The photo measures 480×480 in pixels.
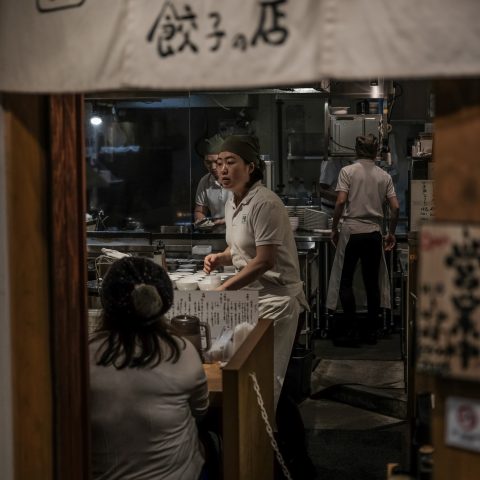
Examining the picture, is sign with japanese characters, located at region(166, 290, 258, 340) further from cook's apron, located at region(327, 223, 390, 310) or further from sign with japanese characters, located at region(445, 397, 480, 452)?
cook's apron, located at region(327, 223, 390, 310)

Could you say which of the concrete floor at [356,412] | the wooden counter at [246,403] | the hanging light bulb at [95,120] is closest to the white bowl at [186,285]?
the wooden counter at [246,403]

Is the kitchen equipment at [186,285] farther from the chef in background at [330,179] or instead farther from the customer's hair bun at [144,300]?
the chef in background at [330,179]

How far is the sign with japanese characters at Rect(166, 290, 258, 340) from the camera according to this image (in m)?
4.82

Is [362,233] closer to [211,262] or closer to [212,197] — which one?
[212,197]

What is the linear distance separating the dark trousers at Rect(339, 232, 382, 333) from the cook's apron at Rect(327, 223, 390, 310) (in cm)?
7

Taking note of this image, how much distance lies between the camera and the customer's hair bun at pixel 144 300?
3.39m

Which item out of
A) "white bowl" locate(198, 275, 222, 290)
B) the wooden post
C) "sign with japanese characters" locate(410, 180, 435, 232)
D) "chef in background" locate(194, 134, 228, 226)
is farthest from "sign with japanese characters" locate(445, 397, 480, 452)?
"chef in background" locate(194, 134, 228, 226)

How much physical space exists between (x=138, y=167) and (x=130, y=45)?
462 inches

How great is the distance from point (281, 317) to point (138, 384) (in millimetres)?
2385

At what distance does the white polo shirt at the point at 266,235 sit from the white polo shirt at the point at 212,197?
4285 mm

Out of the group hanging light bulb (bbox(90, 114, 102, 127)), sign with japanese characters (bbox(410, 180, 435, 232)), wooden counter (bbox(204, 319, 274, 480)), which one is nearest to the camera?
wooden counter (bbox(204, 319, 274, 480))

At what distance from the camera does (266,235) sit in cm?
543

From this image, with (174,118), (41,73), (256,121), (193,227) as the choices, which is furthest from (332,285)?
(41,73)

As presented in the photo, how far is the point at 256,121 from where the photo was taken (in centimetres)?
1276
